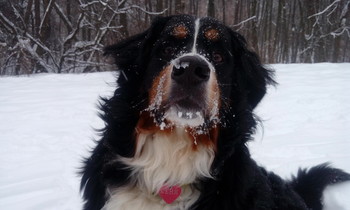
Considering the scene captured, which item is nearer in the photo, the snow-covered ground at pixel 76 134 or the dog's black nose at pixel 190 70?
the dog's black nose at pixel 190 70

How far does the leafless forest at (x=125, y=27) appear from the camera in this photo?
51.4ft

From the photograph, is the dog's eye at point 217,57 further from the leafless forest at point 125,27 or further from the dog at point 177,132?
the leafless forest at point 125,27

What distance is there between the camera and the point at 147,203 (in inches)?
98.8

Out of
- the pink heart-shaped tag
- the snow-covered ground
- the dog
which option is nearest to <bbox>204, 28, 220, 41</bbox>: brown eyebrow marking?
the dog

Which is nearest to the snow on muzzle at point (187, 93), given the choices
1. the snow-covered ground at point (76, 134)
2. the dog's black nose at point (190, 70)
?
the dog's black nose at point (190, 70)

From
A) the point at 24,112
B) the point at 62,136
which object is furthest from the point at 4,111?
the point at 62,136

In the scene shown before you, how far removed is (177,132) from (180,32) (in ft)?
2.41

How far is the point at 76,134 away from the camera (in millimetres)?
5426

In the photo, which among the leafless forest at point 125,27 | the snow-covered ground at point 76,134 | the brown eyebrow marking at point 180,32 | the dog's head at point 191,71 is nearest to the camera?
the dog's head at point 191,71

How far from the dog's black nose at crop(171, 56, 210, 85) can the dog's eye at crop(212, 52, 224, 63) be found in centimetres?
38

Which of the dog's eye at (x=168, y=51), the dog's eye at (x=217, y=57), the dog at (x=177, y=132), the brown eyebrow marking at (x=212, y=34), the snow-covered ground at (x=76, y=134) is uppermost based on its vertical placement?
the brown eyebrow marking at (x=212, y=34)

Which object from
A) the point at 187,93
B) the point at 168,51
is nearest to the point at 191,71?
the point at 187,93

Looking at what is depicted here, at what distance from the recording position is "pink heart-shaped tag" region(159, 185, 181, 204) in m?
2.48

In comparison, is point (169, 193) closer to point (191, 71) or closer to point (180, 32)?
point (191, 71)
